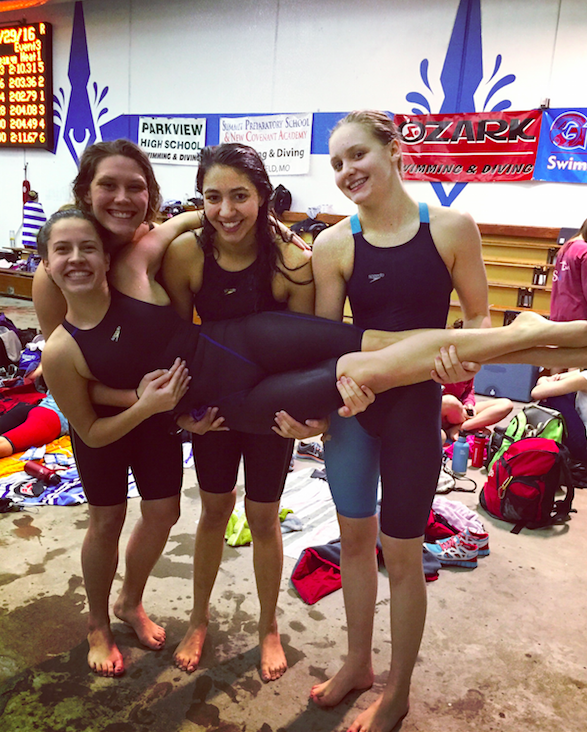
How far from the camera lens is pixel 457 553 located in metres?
2.57

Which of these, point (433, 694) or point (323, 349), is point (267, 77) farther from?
point (433, 694)

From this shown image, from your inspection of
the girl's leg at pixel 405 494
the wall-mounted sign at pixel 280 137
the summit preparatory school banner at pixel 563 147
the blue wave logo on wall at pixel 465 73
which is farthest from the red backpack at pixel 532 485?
the wall-mounted sign at pixel 280 137

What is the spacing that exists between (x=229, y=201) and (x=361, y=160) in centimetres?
38

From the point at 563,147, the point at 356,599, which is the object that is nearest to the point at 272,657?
the point at 356,599

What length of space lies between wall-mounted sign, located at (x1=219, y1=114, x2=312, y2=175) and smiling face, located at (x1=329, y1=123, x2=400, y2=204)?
17.6ft

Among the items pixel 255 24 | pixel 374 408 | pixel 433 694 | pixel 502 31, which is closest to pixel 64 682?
pixel 433 694

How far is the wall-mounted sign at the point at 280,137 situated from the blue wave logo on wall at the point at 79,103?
2.52 metres

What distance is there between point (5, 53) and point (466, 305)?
30.8ft

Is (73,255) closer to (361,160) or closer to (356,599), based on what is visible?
(361,160)

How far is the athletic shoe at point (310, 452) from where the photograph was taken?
372 centimetres

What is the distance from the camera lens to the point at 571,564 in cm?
262

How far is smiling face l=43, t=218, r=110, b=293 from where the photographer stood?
1.53 meters

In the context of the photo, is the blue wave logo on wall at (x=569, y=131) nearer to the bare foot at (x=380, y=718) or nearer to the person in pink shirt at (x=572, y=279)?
the person in pink shirt at (x=572, y=279)

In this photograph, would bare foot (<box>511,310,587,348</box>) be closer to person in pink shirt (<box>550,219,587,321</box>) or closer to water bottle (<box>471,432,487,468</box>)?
water bottle (<box>471,432,487,468</box>)
